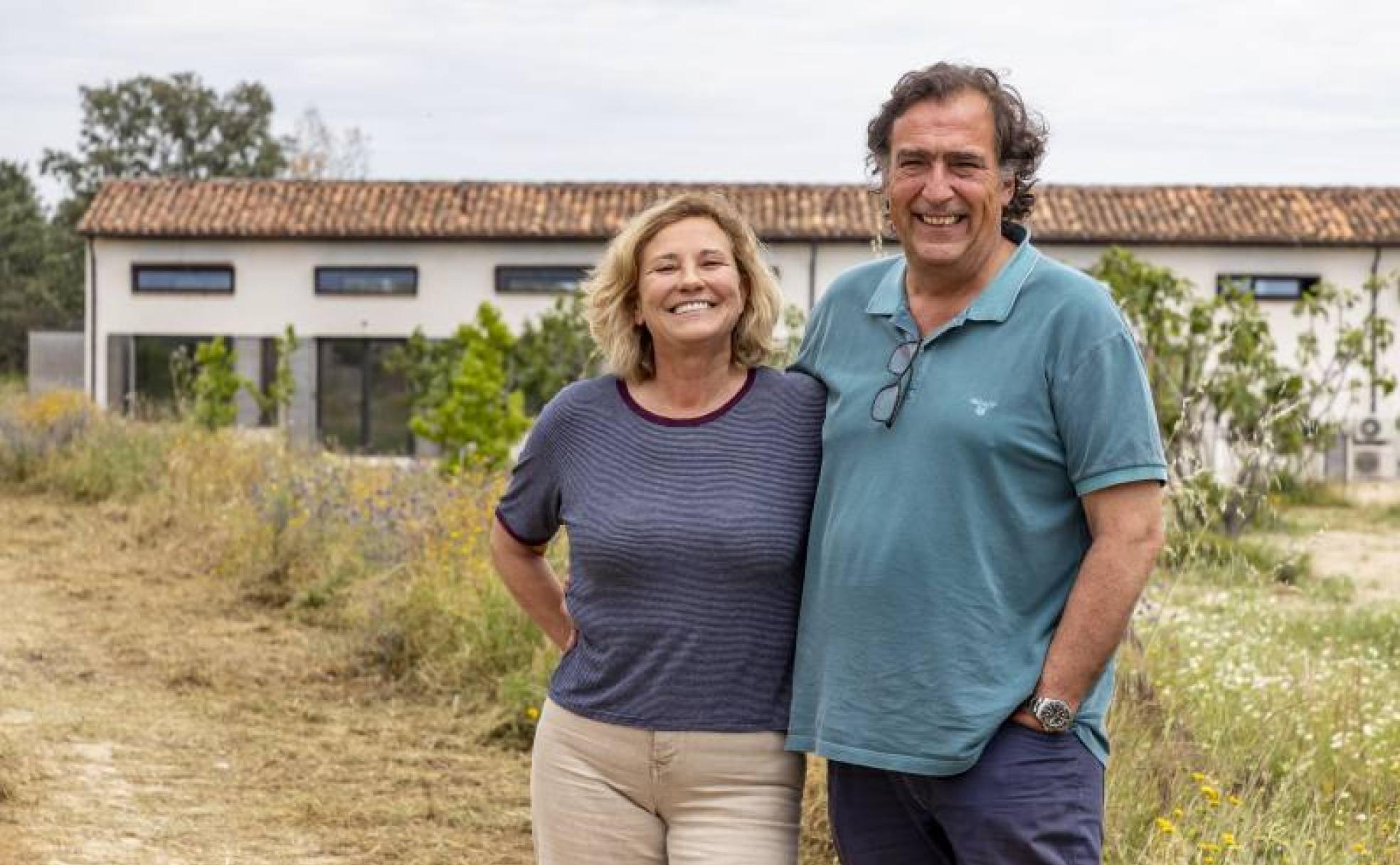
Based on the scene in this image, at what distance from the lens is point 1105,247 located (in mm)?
31000

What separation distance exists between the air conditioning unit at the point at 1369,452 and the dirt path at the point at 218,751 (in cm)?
2340

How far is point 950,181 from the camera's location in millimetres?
3053

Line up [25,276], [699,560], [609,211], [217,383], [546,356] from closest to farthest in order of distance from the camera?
[699,560]
[217,383]
[546,356]
[609,211]
[25,276]

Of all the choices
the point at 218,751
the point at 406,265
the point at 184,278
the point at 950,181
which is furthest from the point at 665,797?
the point at 184,278

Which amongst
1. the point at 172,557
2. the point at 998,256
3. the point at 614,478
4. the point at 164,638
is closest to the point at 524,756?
the point at 164,638

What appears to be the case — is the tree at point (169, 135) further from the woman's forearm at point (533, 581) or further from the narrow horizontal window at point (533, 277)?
the woman's forearm at point (533, 581)

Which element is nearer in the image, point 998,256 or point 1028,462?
point 1028,462

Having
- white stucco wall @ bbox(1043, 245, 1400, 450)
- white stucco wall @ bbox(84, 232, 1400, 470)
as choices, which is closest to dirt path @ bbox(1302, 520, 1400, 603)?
white stucco wall @ bbox(1043, 245, 1400, 450)

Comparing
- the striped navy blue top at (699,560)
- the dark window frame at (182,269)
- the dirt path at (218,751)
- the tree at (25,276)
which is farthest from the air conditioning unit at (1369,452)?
the tree at (25,276)

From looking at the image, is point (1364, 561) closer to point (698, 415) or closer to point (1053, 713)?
point (698, 415)

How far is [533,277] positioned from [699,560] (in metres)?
28.6

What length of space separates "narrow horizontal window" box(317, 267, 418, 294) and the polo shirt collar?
95.1 feet

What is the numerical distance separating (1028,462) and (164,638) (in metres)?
7.29

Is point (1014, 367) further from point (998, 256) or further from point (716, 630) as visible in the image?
point (716, 630)
